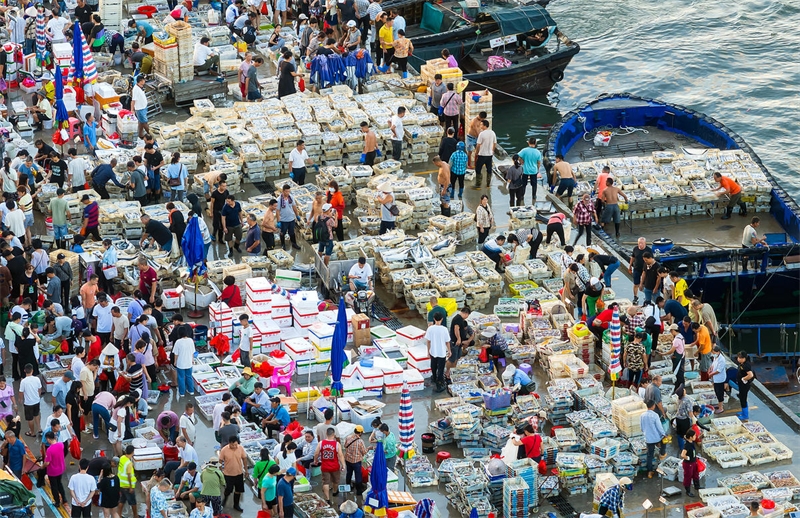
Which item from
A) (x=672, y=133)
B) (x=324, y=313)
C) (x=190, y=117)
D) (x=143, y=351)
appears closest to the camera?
(x=143, y=351)

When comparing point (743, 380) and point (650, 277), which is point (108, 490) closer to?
point (743, 380)

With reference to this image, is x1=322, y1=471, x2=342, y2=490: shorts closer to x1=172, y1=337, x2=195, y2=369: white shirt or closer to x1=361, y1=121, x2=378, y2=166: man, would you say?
x1=172, y1=337, x2=195, y2=369: white shirt

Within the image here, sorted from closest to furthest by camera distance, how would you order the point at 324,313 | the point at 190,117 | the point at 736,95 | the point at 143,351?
1. the point at 143,351
2. the point at 324,313
3. the point at 190,117
4. the point at 736,95

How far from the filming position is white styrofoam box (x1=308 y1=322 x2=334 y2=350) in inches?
1139

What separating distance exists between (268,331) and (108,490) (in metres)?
6.29

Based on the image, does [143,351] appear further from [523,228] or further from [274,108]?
[274,108]

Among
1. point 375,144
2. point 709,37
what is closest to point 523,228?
point 375,144

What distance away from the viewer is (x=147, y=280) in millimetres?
29953

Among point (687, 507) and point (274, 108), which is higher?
point (274, 108)

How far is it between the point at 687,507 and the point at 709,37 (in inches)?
1320

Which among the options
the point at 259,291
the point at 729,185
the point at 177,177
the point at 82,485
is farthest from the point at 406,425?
the point at 729,185

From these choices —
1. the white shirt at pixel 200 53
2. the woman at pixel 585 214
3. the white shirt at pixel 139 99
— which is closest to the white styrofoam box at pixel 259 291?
the woman at pixel 585 214

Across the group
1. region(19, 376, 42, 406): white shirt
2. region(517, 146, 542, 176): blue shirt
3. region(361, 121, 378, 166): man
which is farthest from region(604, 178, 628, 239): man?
region(19, 376, 42, 406): white shirt

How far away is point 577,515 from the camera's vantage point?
81.3 ft
